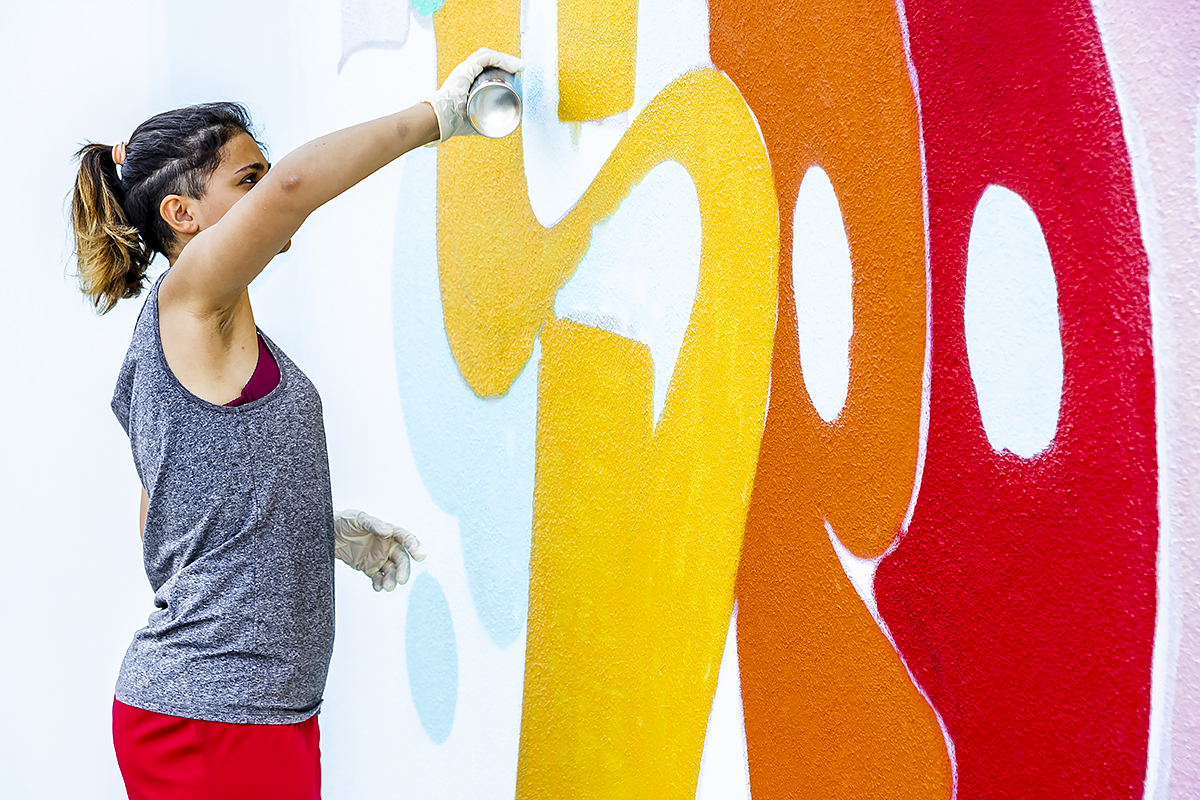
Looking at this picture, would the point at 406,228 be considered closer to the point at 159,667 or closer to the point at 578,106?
the point at 578,106

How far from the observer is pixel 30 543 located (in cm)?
268

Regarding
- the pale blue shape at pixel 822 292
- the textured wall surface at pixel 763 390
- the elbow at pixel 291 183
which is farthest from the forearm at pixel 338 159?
the pale blue shape at pixel 822 292

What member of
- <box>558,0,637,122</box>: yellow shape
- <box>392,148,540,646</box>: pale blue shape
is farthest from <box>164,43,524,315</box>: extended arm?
<box>392,148,540,646</box>: pale blue shape

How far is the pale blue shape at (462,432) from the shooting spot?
1.70 m

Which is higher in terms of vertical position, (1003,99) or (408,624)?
(1003,99)

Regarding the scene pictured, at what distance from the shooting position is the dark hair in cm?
151

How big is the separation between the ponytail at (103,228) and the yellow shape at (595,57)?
731 millimetres

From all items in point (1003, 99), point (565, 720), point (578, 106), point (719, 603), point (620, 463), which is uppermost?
point (578, 106)

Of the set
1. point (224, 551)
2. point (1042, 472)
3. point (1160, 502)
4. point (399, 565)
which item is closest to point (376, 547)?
point (399, 565)

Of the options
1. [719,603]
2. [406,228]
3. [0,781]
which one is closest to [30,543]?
[0,781]

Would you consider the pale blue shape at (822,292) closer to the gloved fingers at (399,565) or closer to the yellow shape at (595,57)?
the yellow shape at (595,57)

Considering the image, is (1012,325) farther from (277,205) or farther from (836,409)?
(277,205)

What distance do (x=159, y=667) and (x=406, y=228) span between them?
0.96 m

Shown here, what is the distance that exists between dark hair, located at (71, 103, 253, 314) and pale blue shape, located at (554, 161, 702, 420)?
0.62 metres
